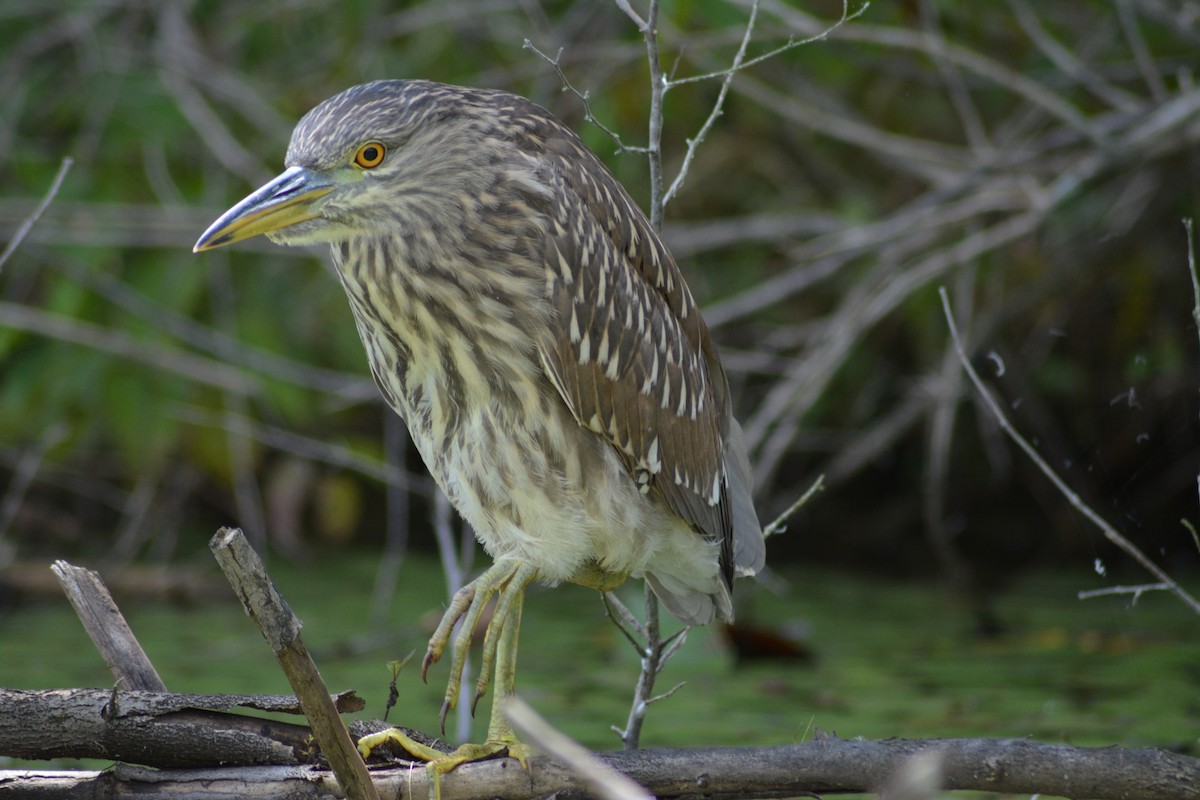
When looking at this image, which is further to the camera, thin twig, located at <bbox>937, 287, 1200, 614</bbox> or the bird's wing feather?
the bird's wing feather

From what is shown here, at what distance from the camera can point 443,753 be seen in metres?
2.38

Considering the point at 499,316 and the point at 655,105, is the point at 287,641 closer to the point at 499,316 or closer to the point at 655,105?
the point at 499,316

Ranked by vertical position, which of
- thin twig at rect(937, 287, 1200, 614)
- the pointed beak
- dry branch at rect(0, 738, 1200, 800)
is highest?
the pointed beak

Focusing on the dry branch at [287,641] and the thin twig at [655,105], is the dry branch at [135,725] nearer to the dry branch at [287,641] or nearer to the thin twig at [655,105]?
the dry branch at [287,641]

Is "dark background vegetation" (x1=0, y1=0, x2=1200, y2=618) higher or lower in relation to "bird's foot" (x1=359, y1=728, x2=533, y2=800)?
higher

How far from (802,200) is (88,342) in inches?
122

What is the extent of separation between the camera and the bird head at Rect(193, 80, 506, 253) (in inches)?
91.9

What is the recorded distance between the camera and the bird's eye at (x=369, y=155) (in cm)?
240

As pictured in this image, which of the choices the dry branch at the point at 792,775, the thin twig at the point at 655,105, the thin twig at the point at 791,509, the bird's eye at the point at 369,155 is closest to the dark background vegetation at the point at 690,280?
the thin twig at the point at 791,509

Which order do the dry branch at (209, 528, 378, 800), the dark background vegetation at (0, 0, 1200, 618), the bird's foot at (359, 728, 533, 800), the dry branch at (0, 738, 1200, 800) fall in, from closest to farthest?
the dry branch at (209, 528, 378, 800) → the dry branch at (0, 738, 1200, 800) → the bird's foot at (359, 728, 533, 800) → the dark background vegetation at (0, 0, 1200, 618)

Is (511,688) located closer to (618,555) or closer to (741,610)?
(618,555)

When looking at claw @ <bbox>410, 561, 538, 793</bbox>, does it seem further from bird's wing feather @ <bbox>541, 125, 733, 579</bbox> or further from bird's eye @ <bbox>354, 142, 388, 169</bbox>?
bird's eye @ <bbox>354, 142, 388, 169</bbox>

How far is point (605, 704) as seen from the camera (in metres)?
4.04

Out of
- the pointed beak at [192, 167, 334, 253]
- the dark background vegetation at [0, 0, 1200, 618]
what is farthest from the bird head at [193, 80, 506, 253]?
the dark background vegetation at [0, 0, 1200, 618]
